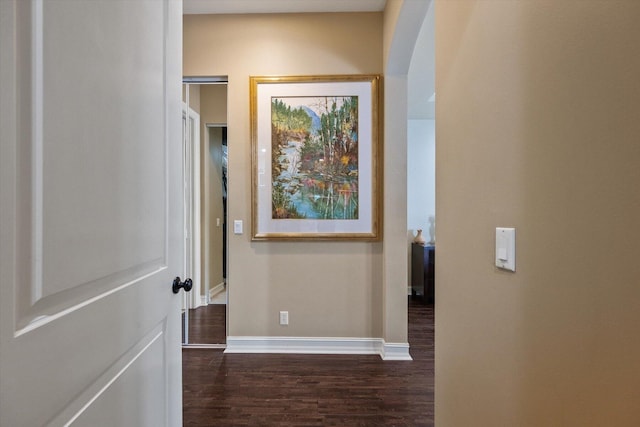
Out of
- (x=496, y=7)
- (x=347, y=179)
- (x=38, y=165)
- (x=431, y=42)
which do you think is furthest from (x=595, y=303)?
(x=431, y=42)

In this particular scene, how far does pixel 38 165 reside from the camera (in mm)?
572

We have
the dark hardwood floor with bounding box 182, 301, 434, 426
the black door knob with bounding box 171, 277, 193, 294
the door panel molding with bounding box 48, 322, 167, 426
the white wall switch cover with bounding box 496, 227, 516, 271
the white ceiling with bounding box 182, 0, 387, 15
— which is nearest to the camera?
the door panel molding with bounding box 48, 322, 167, 426

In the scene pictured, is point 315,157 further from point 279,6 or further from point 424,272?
point 424,272

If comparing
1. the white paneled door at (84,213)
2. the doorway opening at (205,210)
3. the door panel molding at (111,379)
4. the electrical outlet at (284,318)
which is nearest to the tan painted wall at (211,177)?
the doorway opening at (205,210)

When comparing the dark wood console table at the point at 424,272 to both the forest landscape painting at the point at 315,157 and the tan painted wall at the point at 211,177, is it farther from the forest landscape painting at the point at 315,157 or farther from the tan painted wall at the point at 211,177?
the tan painted wall at the point at 211,177

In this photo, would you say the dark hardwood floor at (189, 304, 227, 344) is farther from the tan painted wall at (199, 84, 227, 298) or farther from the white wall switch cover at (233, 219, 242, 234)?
the white wall switch cover at (233, 219, 242, 234)

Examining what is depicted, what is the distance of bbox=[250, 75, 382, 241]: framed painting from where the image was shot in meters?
2.73

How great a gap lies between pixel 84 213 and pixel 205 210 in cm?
331

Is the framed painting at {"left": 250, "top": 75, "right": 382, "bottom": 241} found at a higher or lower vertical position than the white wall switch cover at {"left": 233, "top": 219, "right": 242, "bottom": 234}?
higher

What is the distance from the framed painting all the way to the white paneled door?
1.60 m

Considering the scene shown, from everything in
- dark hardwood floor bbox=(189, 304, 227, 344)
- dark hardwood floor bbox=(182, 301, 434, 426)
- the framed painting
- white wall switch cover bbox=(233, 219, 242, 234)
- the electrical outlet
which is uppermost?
the framed painting

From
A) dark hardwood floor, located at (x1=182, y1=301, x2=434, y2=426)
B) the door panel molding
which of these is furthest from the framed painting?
the door panel molding

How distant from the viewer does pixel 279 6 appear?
2650mm

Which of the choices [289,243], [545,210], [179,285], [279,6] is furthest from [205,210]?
[545,210]
